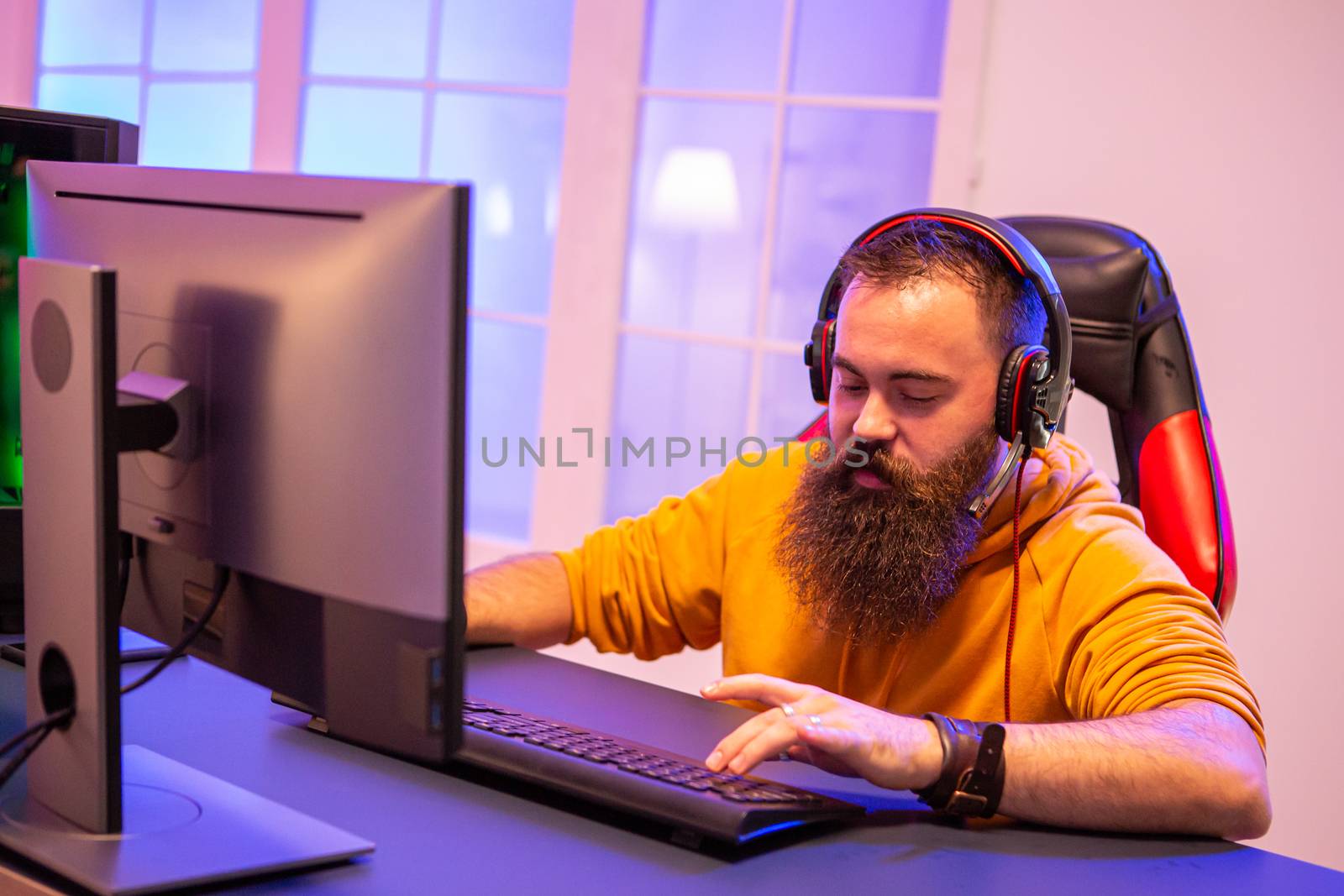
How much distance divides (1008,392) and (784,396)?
1730mm

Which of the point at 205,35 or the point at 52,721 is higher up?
the point at 205,35

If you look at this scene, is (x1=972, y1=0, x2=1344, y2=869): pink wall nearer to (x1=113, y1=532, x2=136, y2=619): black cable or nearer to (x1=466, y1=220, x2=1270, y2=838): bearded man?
(x1=466, y1=220, x2=1270, y2=838): bearded man

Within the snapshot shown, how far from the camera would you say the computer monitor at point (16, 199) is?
48.1 inches

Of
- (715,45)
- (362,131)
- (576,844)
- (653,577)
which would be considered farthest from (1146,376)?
(362,131)

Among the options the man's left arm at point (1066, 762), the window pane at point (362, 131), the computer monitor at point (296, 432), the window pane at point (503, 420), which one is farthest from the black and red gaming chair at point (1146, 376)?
the window pane at point (362, 131)

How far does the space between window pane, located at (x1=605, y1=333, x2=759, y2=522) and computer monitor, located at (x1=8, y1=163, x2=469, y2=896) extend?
7.51 ft

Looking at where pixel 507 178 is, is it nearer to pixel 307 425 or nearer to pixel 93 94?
pixel 93 94

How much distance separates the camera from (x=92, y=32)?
4496mm

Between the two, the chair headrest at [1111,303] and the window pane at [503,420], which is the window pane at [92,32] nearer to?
the window pane at [503,420]

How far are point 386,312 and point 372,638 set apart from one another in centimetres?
21

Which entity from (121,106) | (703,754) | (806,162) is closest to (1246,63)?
(806,162)

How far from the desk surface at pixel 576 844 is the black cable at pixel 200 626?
135 millimetres

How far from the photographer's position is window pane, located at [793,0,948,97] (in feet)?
9.67

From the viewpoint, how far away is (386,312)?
2.61 ft
